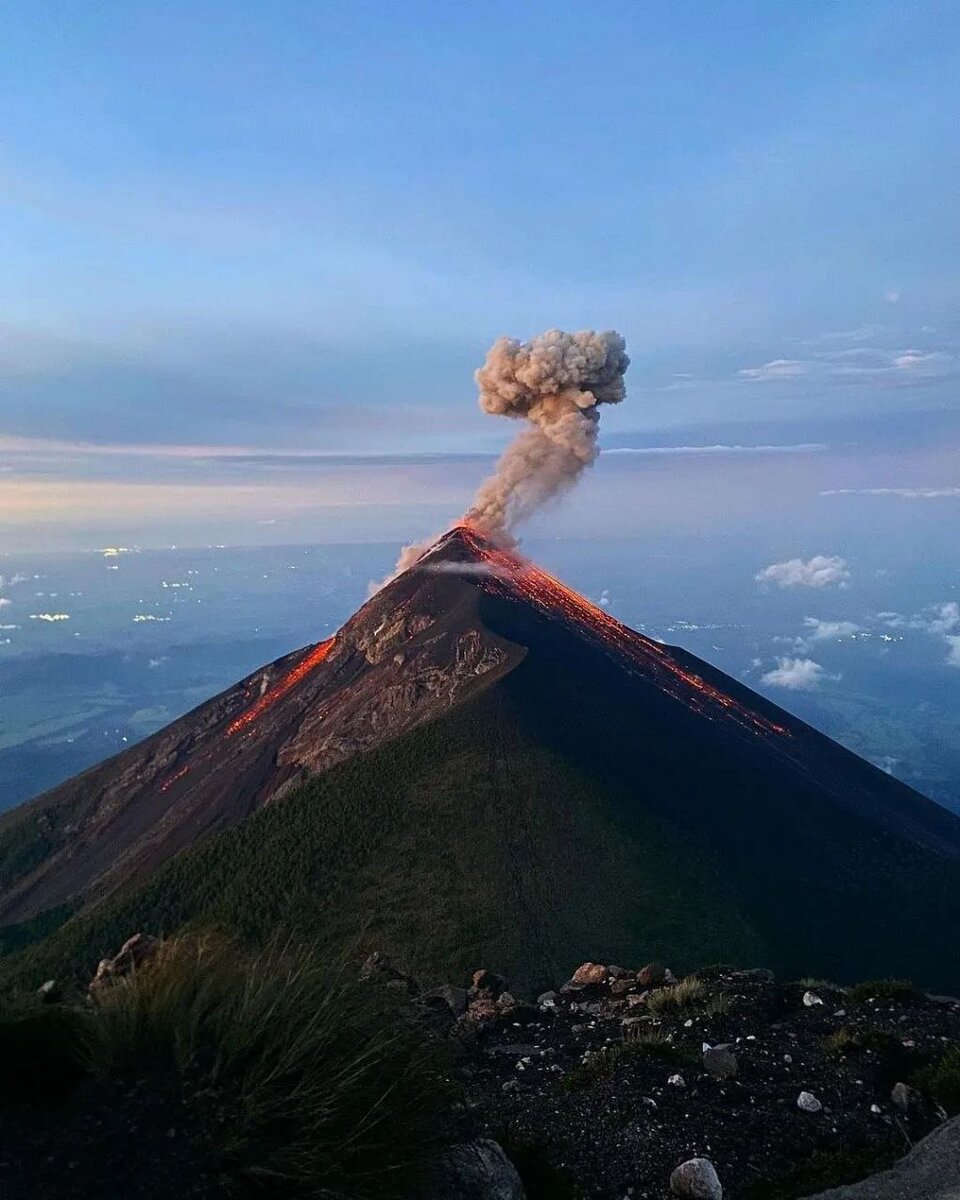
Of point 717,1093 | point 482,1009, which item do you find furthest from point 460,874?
point 717,1093

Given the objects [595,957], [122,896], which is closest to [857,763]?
[595,957]

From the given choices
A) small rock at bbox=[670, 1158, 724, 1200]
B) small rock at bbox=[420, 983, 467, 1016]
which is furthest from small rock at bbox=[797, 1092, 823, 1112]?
small rock at bbox=[420, 983, 467, 1016]

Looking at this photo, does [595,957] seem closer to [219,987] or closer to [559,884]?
[559,884]

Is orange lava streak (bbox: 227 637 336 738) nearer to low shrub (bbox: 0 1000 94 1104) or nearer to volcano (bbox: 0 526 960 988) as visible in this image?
volcano (bbox: 0 526 960 988)

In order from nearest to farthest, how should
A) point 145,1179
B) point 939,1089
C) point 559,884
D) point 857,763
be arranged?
point 145,1179, point 939,1089, point 559,884, point 857,763

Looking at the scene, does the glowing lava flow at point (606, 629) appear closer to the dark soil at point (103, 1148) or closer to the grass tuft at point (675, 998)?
the grass tuft at point (675, 998)

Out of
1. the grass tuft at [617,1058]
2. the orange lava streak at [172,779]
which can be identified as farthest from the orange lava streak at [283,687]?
the grass tuft at [617,1058]
